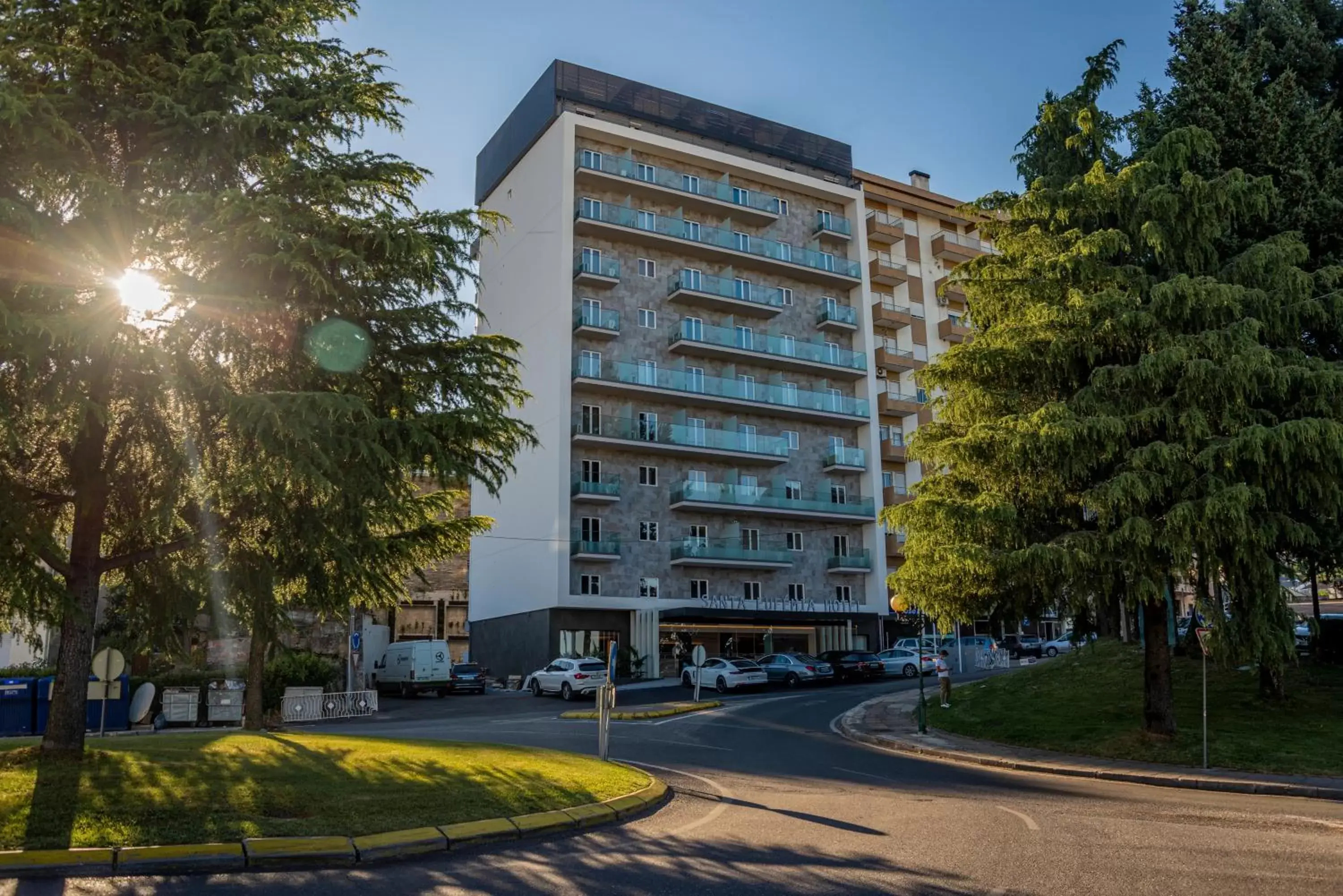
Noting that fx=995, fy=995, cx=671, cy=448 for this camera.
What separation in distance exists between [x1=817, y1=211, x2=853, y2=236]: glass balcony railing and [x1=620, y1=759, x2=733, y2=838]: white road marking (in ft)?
152

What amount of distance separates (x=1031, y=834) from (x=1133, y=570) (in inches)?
360

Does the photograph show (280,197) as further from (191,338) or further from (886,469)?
(886,469)

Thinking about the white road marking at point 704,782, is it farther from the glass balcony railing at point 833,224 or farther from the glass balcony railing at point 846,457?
the glass balcony railing at point 833,224

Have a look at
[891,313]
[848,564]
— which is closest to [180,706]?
[848,564]

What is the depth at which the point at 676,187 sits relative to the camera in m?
52.6

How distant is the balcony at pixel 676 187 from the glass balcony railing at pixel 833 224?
116 inches

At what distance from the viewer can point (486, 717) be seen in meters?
29.7

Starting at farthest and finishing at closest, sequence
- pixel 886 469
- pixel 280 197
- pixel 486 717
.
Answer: pixel 886 469
pixel 486 717
pixel 280 197

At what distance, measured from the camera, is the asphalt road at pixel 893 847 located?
7.40 metres

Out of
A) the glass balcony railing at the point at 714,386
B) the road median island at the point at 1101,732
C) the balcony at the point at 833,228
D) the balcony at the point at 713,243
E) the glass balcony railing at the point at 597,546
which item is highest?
the balcony at the point at 833,228

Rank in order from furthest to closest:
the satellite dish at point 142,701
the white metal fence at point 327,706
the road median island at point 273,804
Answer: the white metal fence at point 327,706 < the satellite dish at point 142,701 < the road median island at point 273,804

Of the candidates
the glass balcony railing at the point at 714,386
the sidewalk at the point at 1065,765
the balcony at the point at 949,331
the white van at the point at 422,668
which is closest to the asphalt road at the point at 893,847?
the sidewalk at the point at 1065,765

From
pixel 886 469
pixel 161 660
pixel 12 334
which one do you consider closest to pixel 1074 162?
pixel 12 334

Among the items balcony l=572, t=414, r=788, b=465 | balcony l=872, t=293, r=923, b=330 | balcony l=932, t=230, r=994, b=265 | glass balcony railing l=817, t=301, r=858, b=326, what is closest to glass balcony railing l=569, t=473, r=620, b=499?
balcony l=572, t=414, r=788, b=465
